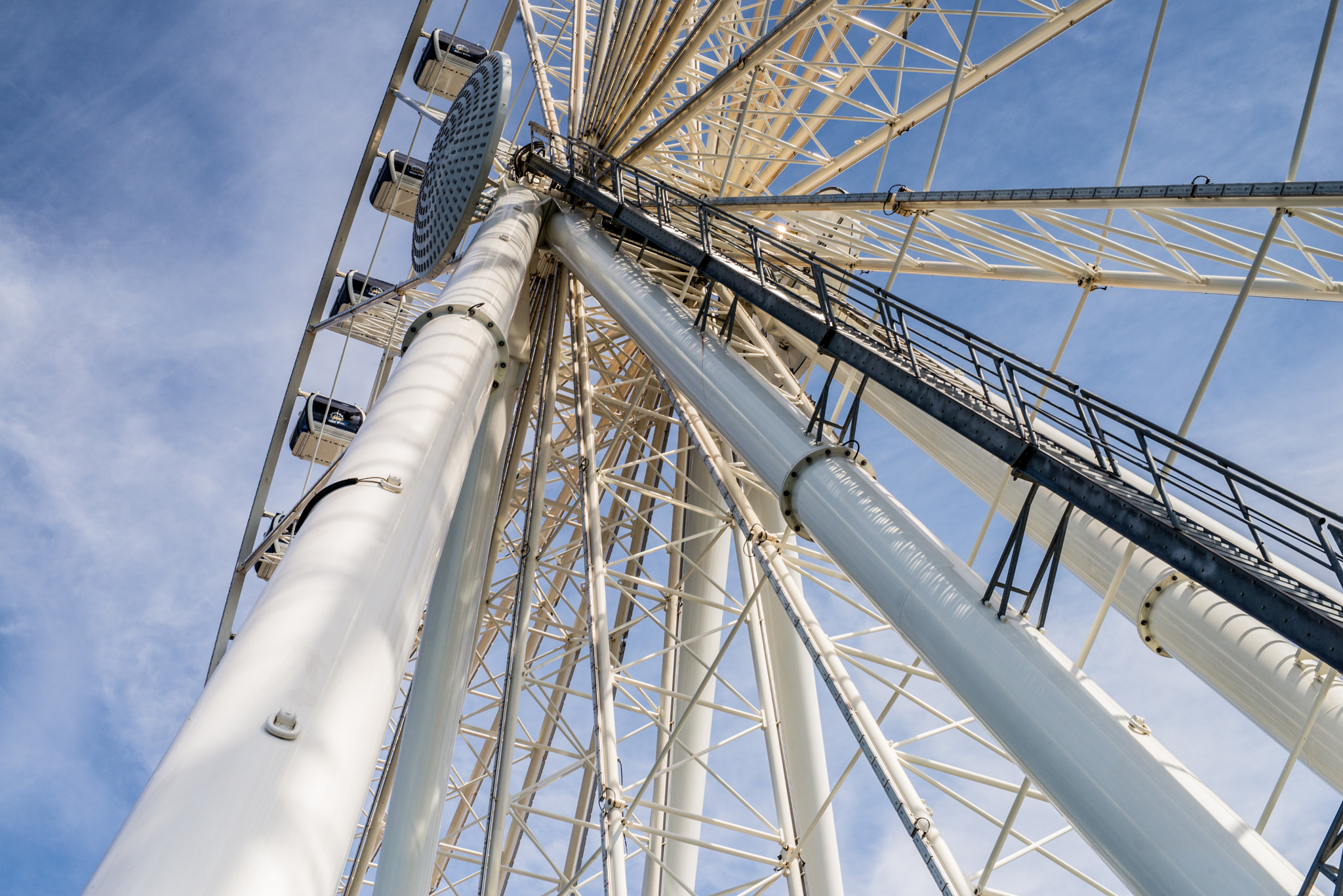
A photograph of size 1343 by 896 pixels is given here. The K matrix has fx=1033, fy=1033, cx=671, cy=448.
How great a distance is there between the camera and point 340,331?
899 inches

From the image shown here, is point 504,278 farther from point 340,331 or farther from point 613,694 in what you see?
point 340,331

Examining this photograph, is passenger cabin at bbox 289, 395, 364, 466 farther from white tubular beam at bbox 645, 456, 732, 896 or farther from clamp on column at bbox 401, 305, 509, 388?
clamp on column at bbox 401, 305, 509, 388

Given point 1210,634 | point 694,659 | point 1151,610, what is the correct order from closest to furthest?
1. point 1210,634
2. point 1151,610
3. point 694,659

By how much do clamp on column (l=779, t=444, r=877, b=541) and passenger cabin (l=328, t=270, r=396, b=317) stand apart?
46.5 feet

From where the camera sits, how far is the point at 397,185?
20938 millimetres

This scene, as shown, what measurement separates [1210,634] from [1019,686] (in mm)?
4337

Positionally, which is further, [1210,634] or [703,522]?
[703,522]

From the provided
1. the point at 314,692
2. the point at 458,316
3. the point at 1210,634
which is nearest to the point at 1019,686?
the point at 314,692

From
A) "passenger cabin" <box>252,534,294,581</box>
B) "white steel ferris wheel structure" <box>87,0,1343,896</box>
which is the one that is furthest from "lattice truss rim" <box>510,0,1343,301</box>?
"passenger cabin" <box>252,534,294,581</box>

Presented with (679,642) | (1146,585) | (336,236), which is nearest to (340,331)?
(336,236)

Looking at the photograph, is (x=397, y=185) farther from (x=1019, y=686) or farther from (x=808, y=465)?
(x=1019, y=686)

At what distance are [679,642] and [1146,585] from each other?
257 inches

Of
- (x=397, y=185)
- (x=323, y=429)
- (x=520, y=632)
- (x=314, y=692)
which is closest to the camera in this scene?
(x=314, y=692)

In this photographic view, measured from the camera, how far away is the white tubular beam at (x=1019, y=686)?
5266mm
